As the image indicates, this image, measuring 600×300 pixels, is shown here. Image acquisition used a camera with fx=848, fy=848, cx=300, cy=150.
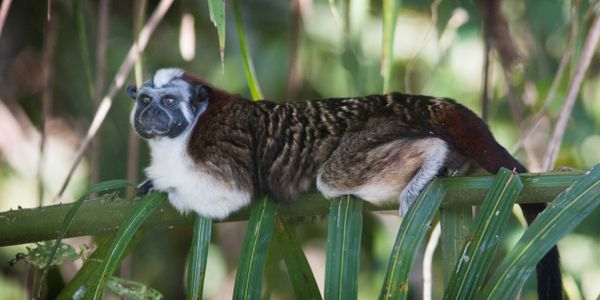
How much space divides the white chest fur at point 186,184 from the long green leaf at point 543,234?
3.52 feet

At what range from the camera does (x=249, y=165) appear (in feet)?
9.96

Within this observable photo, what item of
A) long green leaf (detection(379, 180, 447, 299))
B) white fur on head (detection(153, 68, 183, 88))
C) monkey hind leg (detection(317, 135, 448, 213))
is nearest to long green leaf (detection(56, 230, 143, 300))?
monkey hind leg (detection(317, 135, 448, 213))

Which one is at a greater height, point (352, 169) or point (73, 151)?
point (352, 169)

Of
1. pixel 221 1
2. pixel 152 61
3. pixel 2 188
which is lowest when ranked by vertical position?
pixel 2 188

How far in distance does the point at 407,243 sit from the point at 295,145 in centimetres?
102

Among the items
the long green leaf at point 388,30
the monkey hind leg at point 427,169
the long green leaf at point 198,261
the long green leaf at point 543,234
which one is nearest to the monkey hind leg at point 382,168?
the monkey hind leg at point 427,169

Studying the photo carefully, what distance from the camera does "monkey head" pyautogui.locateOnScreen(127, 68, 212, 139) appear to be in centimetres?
308

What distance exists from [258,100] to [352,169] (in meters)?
0.48

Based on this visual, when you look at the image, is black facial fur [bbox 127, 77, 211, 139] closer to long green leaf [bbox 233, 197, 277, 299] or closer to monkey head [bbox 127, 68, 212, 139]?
monkey head [bbox 127, 68, 212, 139]

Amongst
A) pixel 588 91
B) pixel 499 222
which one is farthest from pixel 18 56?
pixel 499 222

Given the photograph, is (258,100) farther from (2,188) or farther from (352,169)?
(2,188)

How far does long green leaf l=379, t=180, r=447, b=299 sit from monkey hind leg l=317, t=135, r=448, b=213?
1.61ft

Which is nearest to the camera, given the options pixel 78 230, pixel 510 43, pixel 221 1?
pixel 221 1

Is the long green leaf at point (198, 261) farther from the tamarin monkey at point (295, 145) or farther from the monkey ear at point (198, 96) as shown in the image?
the monkey ear at point (198, 96)
